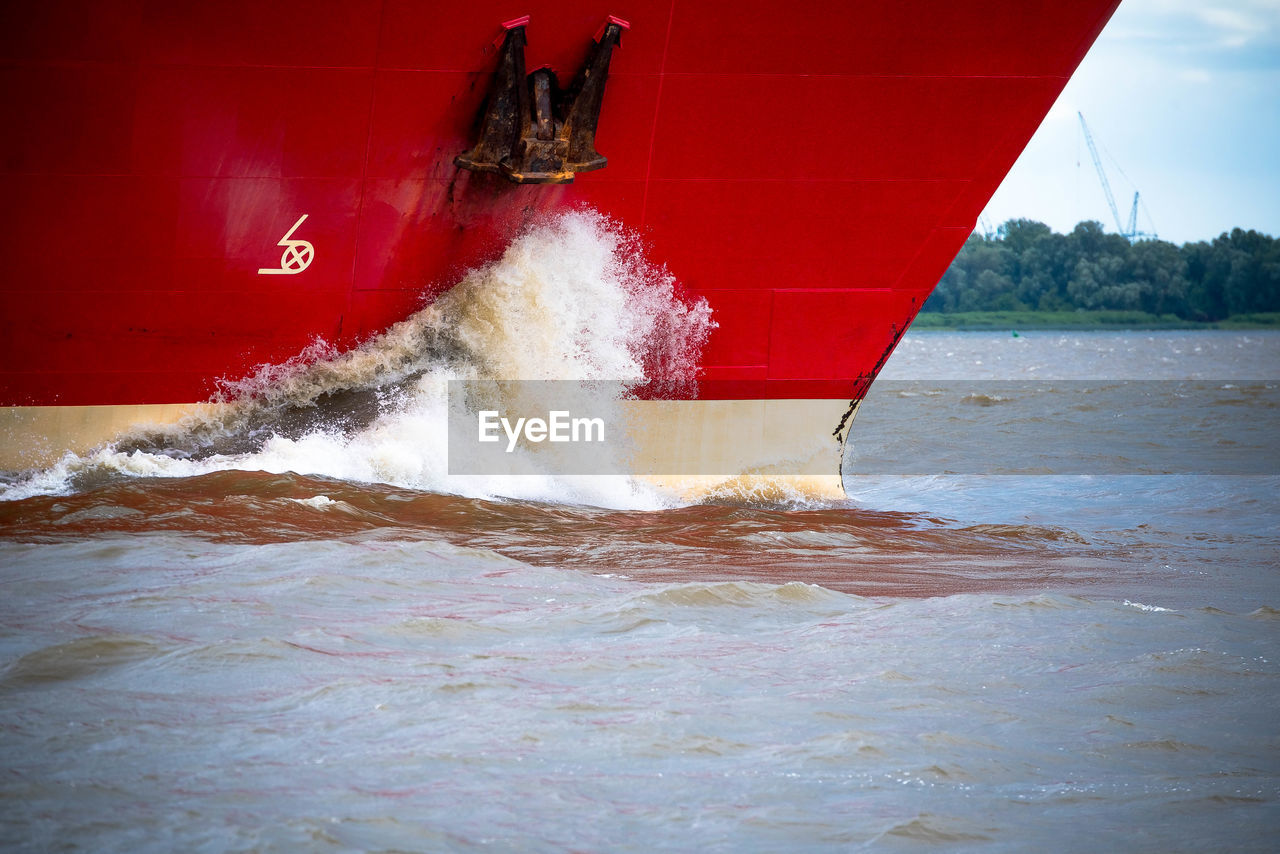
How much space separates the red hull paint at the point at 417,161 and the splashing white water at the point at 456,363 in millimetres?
132

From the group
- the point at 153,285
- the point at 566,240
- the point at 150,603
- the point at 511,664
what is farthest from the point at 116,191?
the point at 511,664

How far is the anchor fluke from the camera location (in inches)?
220

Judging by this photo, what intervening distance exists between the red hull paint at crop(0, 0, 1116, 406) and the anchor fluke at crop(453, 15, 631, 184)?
0.13 metres

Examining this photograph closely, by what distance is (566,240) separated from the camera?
6.26 metres

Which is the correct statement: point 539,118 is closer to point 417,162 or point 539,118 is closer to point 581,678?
point 417,162

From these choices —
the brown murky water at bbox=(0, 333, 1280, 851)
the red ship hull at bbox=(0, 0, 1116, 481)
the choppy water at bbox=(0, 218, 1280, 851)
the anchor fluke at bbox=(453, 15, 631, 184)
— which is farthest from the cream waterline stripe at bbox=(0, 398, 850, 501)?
the anchor fluke at bbox=(453, 15, 631, 184)

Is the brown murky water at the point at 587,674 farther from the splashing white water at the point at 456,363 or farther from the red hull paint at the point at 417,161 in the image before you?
the red hull paint at the point at 417,161

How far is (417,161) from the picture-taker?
19.4ft

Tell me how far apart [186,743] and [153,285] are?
372cm

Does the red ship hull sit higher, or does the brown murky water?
the red ship hull

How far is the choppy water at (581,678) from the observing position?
254cm

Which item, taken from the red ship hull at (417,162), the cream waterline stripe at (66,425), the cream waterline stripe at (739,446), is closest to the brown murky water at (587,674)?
the cream waterline stripe at (66,425)

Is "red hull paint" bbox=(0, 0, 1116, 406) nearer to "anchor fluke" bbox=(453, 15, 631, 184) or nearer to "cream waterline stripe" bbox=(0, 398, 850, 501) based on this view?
"anchor fluke" bbox=(453, 15, 631, 184)

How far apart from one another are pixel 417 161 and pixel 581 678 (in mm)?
3358
